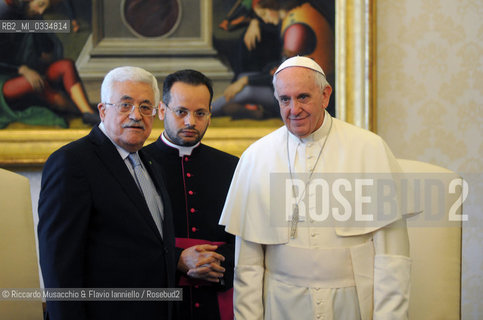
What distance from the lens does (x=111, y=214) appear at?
80.3 inches

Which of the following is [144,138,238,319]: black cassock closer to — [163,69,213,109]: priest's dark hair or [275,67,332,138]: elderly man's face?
[163,69,213,109]: priest's dark hair

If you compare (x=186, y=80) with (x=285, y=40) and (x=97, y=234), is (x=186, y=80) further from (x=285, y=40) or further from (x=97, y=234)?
(x=285, y=40)

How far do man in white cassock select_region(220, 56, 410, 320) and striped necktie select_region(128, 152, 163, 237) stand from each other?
0.34 metres

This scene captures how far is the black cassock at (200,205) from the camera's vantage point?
261 centimetres

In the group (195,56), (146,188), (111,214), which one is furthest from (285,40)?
(111,214)

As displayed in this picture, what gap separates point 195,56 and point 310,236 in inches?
65.9

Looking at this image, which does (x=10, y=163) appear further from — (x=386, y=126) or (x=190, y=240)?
(x=386, y=126)

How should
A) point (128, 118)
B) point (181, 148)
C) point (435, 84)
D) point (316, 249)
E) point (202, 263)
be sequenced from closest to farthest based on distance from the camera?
point (128, 118)
point (316, 249)
point (202, 263)
point (181, 148)
point (435, 84)

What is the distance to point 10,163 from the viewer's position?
3.35 meters

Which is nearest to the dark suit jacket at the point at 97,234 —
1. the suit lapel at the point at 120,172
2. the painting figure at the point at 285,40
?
the suit lapel at the point at 120,172

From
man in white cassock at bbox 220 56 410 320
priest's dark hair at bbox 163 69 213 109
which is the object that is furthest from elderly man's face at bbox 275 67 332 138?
priest's dark hair at bbox 163 69 213 109

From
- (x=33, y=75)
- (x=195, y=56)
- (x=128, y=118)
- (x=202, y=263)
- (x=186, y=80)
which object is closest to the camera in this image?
(x=128, y=118)

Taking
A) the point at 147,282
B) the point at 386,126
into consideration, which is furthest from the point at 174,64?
the point at 147,282

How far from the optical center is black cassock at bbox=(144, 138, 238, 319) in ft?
8.55
